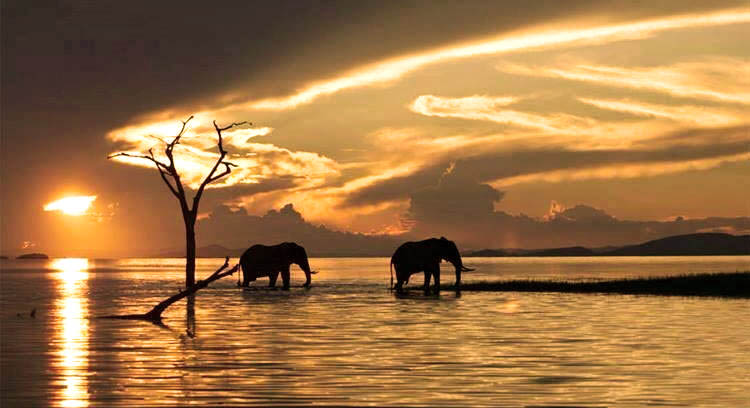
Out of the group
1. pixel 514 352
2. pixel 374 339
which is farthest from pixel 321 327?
pixel 514 352

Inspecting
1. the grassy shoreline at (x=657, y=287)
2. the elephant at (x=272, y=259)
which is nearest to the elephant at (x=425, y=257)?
the grassy shoreline at (x=657, y=287)

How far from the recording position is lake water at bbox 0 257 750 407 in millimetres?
18828

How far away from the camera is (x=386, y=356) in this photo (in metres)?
24.9

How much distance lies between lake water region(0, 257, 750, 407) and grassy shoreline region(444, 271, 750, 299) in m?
8.46

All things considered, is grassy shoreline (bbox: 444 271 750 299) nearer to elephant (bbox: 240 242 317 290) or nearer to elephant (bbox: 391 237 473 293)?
elephant (bbox: 391 237 473 293)

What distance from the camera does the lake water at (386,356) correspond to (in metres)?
18.8

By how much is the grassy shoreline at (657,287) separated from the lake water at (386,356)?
8.46 metres

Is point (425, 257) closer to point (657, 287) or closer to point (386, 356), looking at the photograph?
point (657, 287)

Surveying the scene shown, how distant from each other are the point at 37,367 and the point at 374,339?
9139mm

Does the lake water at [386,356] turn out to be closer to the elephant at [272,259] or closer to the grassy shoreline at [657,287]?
the grassy shoreline at [657,287]

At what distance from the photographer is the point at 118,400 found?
18.3m

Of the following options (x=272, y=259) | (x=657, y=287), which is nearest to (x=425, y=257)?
(x=272, y=259)

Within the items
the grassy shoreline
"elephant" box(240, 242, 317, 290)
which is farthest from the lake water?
"elephant" box(240, 242, 317, 290)

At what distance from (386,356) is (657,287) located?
34451 mm
